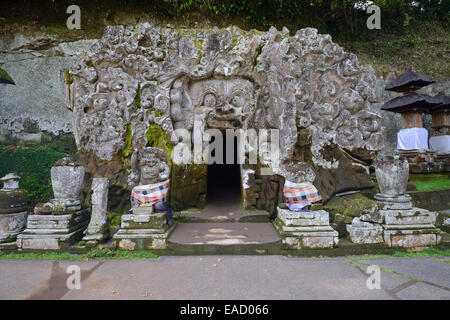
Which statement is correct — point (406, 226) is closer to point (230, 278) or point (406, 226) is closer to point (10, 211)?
point (230, 278)

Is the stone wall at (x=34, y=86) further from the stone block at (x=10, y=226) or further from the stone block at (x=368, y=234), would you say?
the stone block at (x=368, y=234)

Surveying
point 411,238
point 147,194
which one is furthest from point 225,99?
point 411,238

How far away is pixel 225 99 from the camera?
6.14 m

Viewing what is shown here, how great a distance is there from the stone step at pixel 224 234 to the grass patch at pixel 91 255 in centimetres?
56

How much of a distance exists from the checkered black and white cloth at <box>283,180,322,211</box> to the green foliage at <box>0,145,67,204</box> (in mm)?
8044

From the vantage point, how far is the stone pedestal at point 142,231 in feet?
14.2

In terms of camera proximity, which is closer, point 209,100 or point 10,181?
point 10,181

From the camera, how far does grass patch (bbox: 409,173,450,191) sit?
23.2 ft

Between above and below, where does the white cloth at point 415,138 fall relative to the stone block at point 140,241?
above

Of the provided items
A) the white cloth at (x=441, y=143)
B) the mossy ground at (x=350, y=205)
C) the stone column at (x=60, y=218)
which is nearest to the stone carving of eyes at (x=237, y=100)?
the mossy ground at (x=350, y=205)

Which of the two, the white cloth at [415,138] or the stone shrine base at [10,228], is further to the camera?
the white cloth at [415,138]

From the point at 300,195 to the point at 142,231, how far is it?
297 centimetres

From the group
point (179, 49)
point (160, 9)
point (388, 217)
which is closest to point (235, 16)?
point (160, 9)

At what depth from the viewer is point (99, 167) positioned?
588 centimetres
